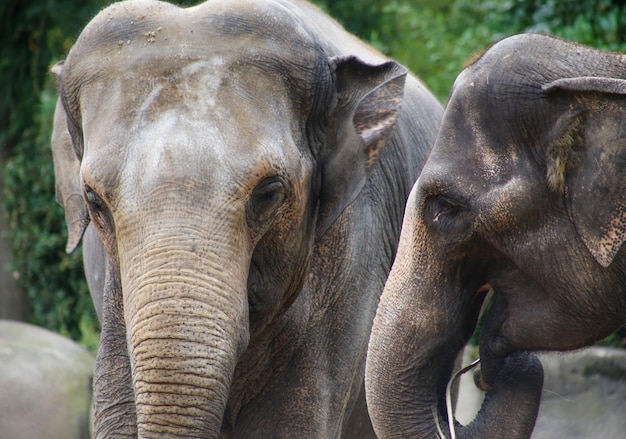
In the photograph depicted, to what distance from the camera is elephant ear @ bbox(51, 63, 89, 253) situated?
4551mm

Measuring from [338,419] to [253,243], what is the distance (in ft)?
3.21

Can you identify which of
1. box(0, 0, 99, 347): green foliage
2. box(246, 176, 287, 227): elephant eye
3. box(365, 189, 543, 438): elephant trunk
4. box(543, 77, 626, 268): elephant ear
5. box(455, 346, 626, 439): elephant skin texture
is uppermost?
box(543, 77, 626, 268): elephant ear

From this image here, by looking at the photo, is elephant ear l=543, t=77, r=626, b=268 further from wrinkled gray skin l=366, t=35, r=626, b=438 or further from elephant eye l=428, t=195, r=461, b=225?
elephant eye l=428, t=195, r=461, b=225

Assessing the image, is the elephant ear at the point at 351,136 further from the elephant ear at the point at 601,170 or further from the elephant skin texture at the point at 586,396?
the elephant skin texture at the point at 586,396

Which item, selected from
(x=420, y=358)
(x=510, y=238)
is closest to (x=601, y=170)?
(x=510, y=238)

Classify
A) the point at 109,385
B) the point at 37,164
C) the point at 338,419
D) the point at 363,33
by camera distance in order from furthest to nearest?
the point at 363,33, the point at 37,164, the point at 338,419, the point at 109,385

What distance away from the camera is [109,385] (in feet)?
14.1

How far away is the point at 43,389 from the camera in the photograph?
787cm

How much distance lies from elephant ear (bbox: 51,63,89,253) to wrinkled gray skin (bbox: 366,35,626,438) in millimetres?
1163

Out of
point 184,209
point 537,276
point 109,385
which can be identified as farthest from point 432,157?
point 109,385

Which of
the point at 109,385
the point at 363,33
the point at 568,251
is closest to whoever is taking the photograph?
the point at 568,251

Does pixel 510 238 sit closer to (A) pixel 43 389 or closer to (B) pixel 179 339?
(B) pixel 179 339

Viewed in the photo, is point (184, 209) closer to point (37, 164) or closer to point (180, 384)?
point (180, 384)

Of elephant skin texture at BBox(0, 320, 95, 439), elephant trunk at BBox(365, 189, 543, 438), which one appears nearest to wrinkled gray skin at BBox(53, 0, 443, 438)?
elephant trunk at BBox(365, 189, 543, 438)
